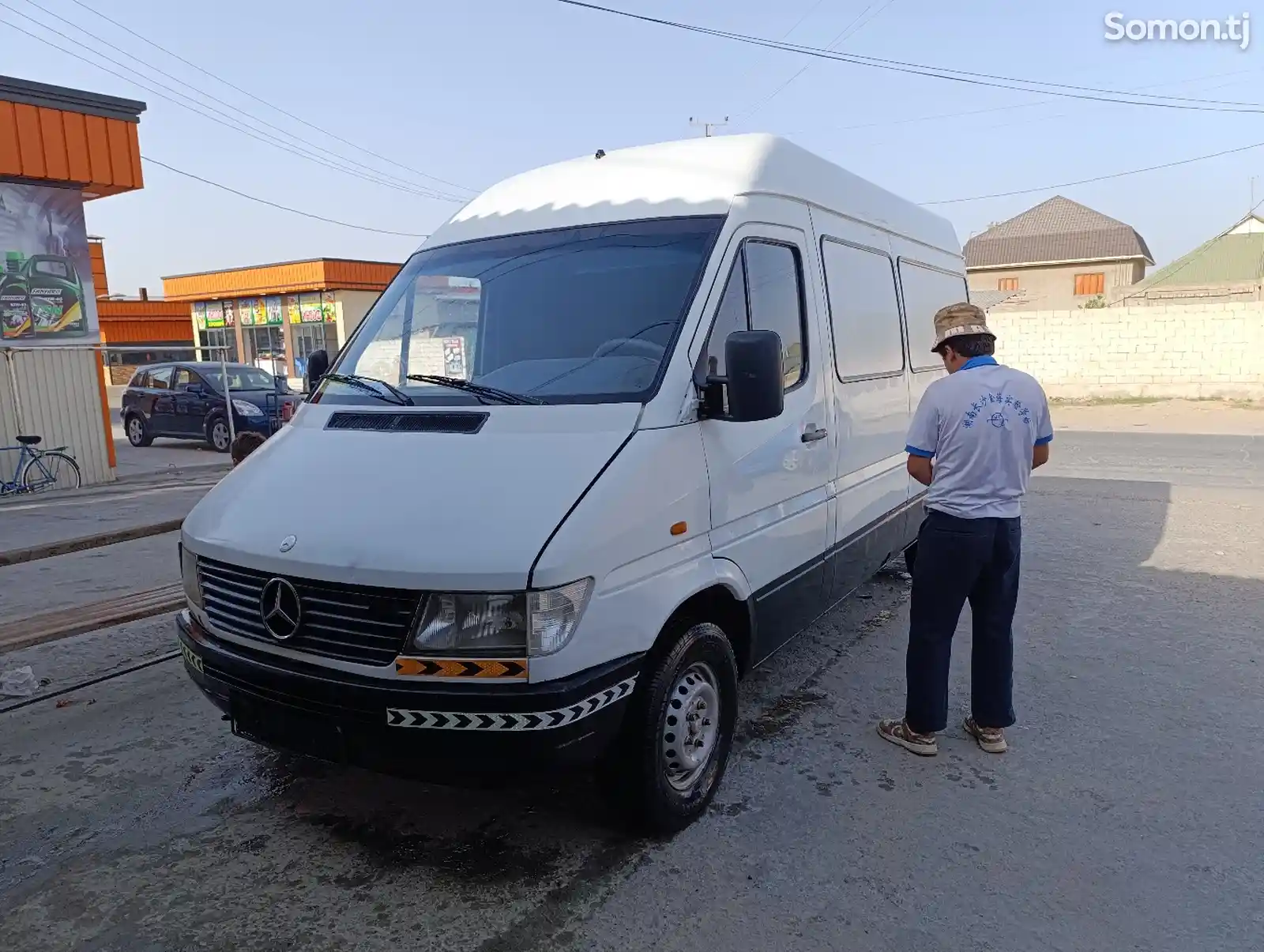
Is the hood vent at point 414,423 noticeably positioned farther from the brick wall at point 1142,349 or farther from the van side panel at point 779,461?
the brick wall at point 1142,349

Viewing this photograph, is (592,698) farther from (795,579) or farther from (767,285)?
(767,285)

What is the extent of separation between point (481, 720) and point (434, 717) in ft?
0.48

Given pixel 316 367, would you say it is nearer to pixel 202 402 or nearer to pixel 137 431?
pixel 202 402

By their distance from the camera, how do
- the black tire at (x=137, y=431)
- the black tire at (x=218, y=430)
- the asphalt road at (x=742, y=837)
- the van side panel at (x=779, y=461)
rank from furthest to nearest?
the black tire at (x=137, y=431)
the black tire at (x=218, y=430)
the van side panel at (x=779, y=461)
the asphalt road at (x=742, y=837)

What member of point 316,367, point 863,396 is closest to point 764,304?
point 863,396

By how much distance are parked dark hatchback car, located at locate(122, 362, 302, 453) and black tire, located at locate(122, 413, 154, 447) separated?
0.02 metres

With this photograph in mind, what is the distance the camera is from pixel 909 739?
4.10m

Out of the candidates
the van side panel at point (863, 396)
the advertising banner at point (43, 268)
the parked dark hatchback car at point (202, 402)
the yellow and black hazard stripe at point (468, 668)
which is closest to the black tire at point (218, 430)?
the parked dark hatchback car at point (202, 402)

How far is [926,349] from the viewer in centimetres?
630

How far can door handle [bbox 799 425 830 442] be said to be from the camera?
4074 millimetres

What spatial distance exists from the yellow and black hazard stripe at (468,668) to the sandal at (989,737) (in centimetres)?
245

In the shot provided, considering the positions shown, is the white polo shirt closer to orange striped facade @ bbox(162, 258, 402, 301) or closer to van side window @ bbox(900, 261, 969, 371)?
van side window @ bbox(900, 261, 969, 371)

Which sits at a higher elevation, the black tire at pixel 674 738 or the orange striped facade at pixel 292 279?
the orange striped facade at pixel 292 279

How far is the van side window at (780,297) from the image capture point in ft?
12.5
